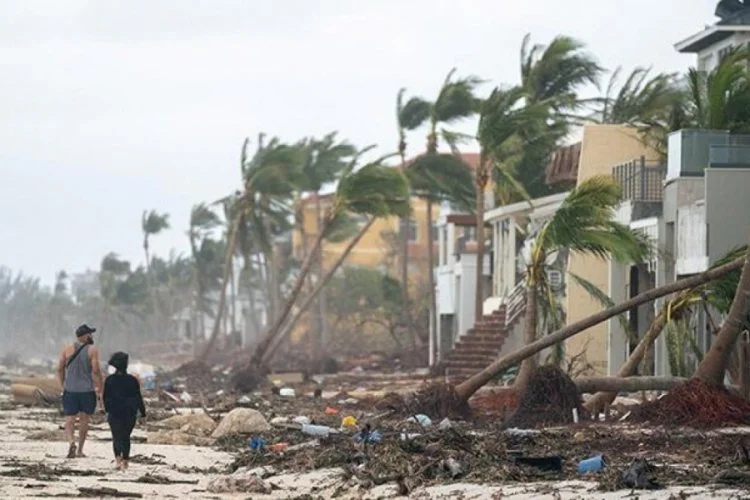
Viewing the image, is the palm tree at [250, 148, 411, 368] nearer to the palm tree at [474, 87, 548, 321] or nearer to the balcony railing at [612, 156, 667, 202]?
the palm tree at [474, 87, 548, 321]

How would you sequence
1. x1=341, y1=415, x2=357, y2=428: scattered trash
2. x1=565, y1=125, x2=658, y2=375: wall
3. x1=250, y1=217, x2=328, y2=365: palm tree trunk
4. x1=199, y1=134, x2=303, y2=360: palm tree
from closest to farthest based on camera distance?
1. x1=341, y1=415, x2=357, y2=428: scattered trash
2. x1=565, y1=125, x2=658, y2=375: wall
3. x1=250, y1=217, x2=328, y2=365: palm tree trunk
4. x1=199, y1=134, x2=303, y2=360: palm tree

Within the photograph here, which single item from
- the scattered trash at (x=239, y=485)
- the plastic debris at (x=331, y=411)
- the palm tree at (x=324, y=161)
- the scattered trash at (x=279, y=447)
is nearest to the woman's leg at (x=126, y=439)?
the scattered trash at (x=239, y=485)

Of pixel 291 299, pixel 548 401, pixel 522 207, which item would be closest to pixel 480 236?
pixel 522 207

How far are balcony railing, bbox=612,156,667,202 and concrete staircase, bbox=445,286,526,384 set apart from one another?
8.12 m

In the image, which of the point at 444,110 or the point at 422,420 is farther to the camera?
the point at 444,110

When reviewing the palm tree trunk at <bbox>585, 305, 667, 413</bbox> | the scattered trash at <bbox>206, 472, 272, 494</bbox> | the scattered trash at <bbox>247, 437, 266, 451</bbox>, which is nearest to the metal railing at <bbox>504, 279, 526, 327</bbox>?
the palm tree trunk at <bbox>585, 305, 667, 413</bbox>

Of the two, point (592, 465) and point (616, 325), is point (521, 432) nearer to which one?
point (592, 465)

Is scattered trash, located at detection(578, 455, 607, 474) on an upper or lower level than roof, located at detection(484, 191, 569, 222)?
lower

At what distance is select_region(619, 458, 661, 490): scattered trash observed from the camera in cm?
1770

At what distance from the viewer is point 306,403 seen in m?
40.9

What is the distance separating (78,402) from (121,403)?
108cm

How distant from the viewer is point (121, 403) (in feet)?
74.8

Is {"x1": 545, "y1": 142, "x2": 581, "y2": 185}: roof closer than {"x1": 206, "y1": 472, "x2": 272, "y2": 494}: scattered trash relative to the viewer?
No

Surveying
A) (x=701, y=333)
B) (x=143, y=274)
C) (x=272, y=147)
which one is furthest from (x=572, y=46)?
(x=143, y=274)
